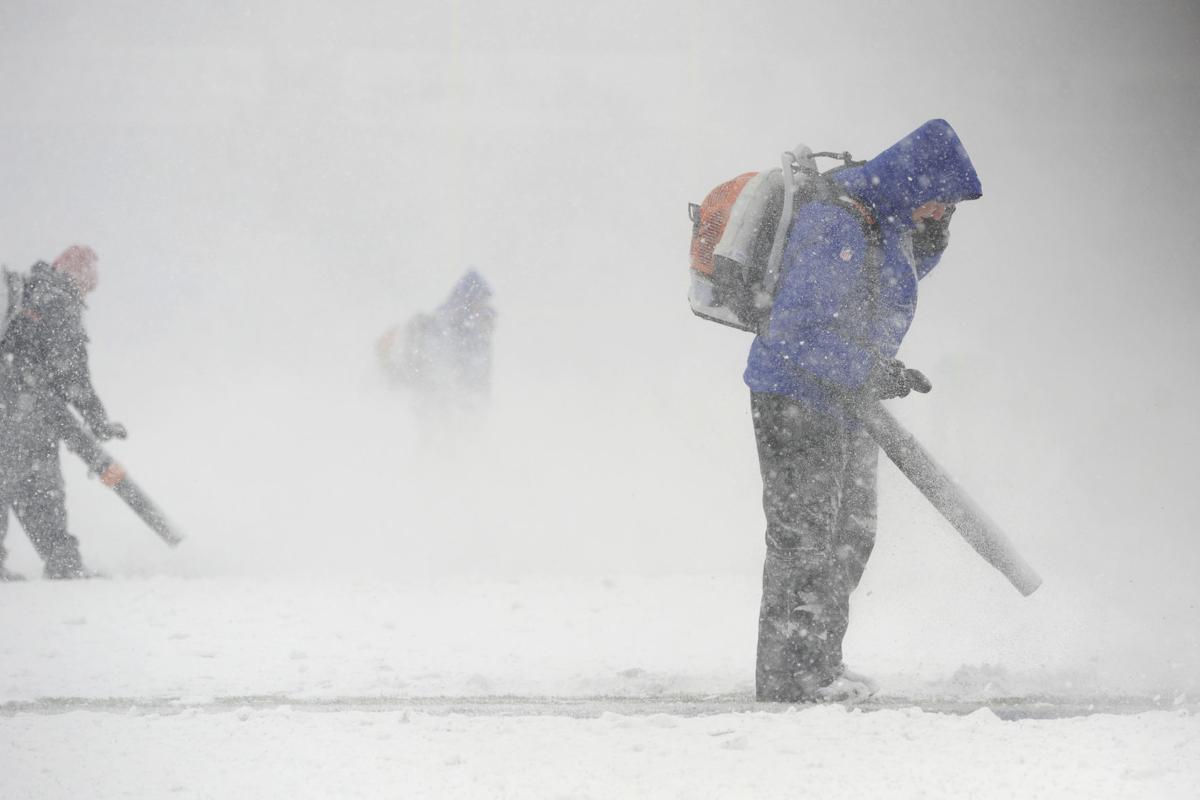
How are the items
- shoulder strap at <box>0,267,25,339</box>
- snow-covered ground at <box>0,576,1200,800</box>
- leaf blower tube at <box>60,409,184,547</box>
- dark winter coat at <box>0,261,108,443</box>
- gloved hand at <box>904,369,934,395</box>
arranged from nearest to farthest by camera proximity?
snow-covered ground at <box>0,576,1200,800</box>, gloved hand at <box>904,369,934,395</box>, shoulder strap at <box>0,267,25,339</box>, dark winter coat at <box>0,261,108,443</box>, leaf blower tube at <box>60,409,184,547</box>

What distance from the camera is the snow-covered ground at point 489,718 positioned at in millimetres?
2496

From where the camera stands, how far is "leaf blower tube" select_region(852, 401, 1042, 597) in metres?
3.35

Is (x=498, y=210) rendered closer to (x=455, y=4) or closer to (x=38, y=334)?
(x=455, y=4)

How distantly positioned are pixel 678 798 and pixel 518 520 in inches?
240

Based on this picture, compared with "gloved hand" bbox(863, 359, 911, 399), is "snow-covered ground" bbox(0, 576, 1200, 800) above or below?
below

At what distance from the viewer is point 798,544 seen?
10.9 feet

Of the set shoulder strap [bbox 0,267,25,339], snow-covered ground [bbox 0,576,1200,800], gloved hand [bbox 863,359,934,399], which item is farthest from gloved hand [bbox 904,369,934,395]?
shoulder strap [bbox 0,267,25,339]

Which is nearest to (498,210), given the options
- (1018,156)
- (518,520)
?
(1018,156)

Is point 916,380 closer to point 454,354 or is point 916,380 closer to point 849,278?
point 849,278

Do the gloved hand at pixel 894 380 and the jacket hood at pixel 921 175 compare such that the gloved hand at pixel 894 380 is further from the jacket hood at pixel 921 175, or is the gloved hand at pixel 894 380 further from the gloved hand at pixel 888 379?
the jacket hood at pixel 921 175

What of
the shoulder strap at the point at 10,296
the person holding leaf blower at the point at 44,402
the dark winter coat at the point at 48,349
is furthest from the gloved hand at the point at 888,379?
the shoulder strap at the point at 10,296

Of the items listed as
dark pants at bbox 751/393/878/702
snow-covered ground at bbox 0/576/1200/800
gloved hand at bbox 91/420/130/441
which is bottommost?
snow-covered ground at bbox 0/576/1200/800

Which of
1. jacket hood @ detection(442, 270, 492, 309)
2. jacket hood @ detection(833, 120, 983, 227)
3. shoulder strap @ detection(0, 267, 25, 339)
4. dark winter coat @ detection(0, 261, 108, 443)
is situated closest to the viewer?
jacket hood @ detection(833, 120, 983, 227)

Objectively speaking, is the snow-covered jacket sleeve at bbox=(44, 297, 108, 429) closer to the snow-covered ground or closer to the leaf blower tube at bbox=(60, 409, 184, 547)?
the leaf blower tube at bbox=(60, 409, 184, 547)
